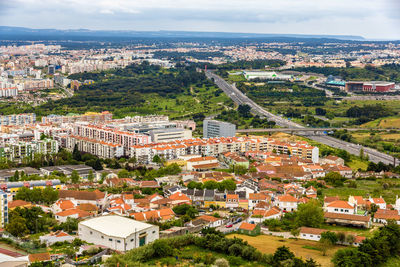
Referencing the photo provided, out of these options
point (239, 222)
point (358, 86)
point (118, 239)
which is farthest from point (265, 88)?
point (118, 239)

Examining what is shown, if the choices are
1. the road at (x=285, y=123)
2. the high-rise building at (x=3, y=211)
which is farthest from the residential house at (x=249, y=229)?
the road at (x=285, y=123)

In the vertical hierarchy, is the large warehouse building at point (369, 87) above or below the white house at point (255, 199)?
above

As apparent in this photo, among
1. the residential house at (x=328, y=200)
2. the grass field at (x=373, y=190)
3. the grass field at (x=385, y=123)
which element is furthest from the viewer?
the grass field at (x=385, y=123)

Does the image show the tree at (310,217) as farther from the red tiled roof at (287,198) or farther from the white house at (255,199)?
the white house at (255,199)

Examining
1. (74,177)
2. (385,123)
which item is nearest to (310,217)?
(74,177)

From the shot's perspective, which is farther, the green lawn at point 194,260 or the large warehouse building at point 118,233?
the large warehouse building at point 118,233

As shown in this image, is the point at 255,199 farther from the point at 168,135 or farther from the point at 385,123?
the point at 385,123

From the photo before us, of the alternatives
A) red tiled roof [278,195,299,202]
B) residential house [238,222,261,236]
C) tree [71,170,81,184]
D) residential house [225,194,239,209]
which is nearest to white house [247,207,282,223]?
residential house [238,222,261,236]

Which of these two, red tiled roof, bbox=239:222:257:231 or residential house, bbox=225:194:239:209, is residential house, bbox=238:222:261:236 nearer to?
red tiled roof, bbox=239:222:257:231
